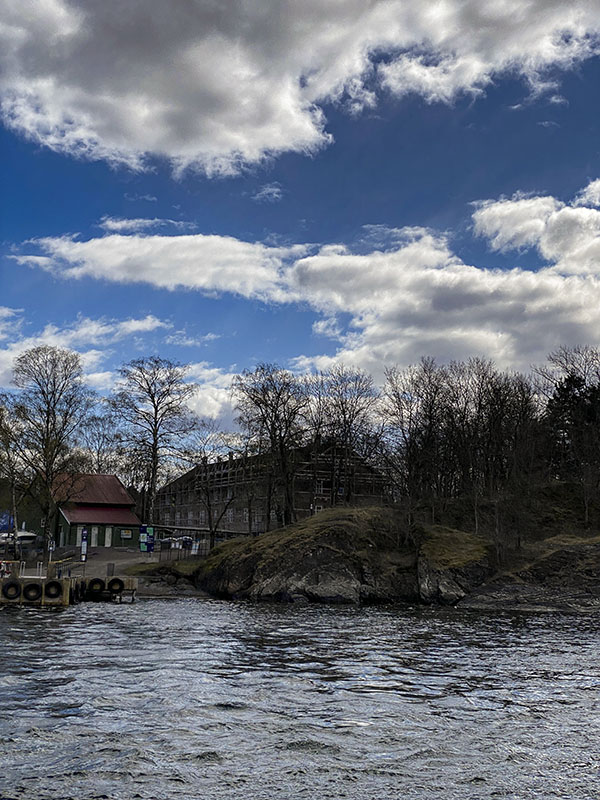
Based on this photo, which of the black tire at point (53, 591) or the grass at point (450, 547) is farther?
the grass at point (450, 547)

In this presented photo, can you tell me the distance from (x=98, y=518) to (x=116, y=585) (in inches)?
1316

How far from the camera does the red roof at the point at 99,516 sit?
77688 millimetres

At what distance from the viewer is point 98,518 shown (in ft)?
260

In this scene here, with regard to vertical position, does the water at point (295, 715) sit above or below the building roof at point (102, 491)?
below

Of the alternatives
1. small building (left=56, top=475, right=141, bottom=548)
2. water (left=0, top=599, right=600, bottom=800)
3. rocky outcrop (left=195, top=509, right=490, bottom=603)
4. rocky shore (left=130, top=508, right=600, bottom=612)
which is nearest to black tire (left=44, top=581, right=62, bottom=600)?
rocky shore (left=130, top=508, right=600, bottom=612)

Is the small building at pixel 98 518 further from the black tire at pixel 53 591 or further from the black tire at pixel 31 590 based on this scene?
the black tire at pixel 53 591

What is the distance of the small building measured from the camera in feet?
254

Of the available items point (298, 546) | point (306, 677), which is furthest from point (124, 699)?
point (298, 546)

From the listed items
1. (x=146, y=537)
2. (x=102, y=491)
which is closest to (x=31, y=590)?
(x=146, y=537)

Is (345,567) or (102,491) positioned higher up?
(102,491)

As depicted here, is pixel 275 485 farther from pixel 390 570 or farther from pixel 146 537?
pixel 390 570

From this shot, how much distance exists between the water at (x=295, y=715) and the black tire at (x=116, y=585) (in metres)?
17.0

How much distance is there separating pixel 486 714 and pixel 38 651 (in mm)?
14342

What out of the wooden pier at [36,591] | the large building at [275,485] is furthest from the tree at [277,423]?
the wooden pier at [36,591]
